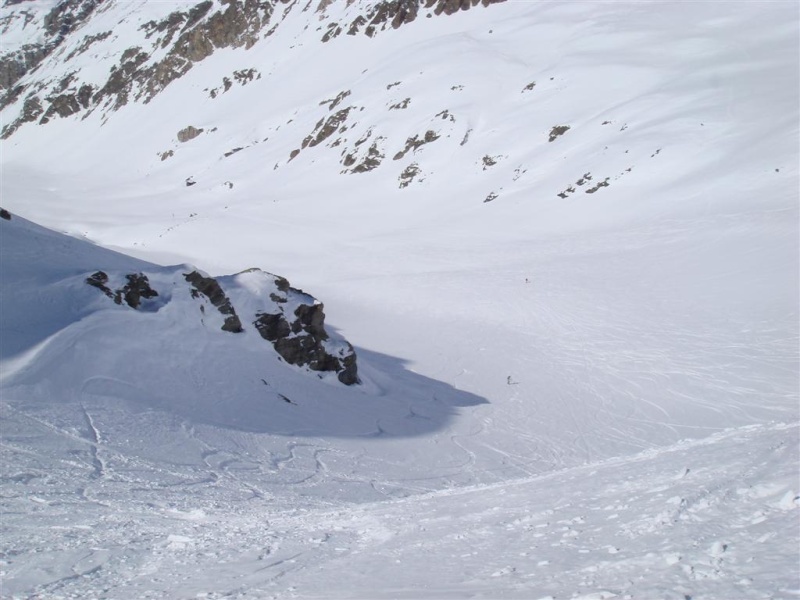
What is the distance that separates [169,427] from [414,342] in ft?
29.7

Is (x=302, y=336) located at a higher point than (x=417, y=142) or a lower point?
lower

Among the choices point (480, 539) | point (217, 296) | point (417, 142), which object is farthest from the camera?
point (417, 142)

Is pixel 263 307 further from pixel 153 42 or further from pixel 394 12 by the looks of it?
pixel 153 42

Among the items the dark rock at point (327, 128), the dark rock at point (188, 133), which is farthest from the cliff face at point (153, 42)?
the dark rock at point (327, 128)

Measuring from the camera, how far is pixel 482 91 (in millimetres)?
45375

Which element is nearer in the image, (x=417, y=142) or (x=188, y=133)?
(x=417, y=142)

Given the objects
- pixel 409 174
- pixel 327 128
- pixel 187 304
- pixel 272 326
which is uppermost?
pixel 327 128

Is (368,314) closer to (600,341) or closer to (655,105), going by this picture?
(600,341)

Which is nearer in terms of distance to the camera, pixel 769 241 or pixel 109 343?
pixel 109 343

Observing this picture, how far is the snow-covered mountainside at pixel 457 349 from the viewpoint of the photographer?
4859 millimetres

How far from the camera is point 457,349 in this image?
55.1 ft

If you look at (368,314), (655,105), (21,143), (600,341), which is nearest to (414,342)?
(368,314)

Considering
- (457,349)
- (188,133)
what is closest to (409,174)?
(457,349)

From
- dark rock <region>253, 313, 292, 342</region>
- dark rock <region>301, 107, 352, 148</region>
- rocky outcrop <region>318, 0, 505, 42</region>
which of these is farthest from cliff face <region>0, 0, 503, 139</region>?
dark rock <region>253, 313, 292, 342</region>
